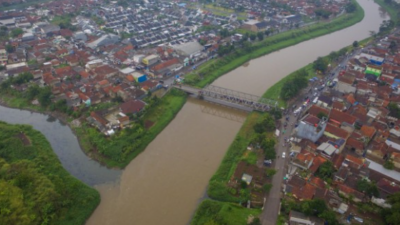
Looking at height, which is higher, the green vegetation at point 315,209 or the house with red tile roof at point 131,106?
the green vegetation at point 315,209

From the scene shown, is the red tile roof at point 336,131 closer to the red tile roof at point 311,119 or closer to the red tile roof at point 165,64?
the red tile roof at point 311,119

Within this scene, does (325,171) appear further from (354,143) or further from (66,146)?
(66,146)

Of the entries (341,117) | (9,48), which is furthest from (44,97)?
(341,117)

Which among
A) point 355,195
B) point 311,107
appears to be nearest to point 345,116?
point 311,107

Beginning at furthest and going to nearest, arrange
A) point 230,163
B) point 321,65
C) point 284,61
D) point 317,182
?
point 284,61
point 321,65
point 230,163
point 317,182

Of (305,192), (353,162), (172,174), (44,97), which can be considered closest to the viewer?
(305,192)

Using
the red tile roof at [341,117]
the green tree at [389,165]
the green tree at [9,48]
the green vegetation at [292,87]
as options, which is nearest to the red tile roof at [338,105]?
the red tile roof at [341,117]
